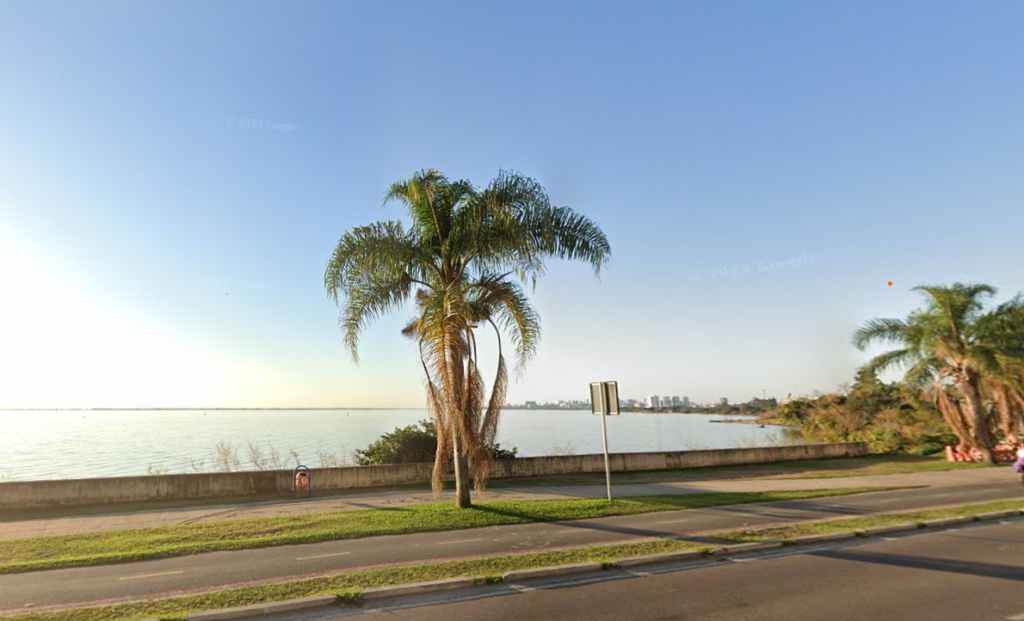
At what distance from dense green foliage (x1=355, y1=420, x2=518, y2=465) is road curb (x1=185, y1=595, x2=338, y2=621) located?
13.2 metres

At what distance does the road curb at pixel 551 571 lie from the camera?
24.2 ft

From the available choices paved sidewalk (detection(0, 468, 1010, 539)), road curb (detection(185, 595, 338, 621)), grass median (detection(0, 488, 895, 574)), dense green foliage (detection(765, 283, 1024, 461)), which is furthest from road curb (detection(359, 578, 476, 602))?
dense green foliage (detection(765, 283, 1024, 461))

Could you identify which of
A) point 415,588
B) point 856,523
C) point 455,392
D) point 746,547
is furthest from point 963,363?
point 415,588

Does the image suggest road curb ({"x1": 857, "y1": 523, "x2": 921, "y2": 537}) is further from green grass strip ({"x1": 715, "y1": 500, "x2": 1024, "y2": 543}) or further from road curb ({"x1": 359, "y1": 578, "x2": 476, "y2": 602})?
road curb ({"x1": 359, "y1": 578, "x2": 476, "y2": 602})

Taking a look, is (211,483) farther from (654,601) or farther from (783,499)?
(783,499)

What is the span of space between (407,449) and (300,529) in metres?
9.35

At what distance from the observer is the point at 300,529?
422 inches

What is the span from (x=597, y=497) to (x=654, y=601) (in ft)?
27.6

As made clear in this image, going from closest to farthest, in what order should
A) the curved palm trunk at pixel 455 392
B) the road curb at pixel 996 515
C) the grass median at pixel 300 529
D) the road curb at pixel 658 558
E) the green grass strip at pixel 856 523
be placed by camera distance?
the road curb at pixel 658 558, the grass median at pixel 300 529, the green grass strip at pixel 856 523, the road curb at pixel 996 515, the curved palm trunk at pixel 455 392

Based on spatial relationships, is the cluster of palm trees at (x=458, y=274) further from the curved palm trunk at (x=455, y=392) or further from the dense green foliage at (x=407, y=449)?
the dense green foliage at (x=407, y=449)

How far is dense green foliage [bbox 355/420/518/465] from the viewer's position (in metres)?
19.9

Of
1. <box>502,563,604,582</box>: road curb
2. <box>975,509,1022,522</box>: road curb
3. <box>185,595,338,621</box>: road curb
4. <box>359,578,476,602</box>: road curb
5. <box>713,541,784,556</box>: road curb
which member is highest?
<box>185,595,338,621</box>: road curb

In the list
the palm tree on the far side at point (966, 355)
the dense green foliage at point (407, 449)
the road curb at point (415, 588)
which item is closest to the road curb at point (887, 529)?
the road curb at point (415, 588)

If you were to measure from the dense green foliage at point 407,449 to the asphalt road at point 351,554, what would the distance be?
9347mm
